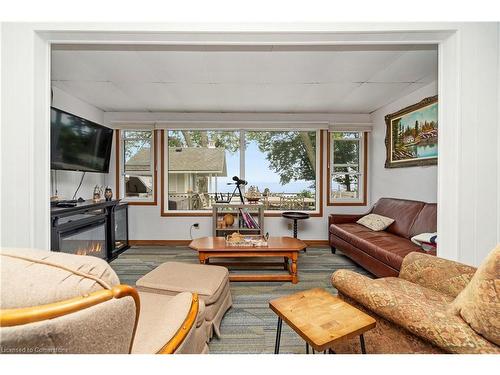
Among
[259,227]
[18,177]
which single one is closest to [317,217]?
[259,227]

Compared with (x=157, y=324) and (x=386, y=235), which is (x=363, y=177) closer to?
(x=386, y=235)

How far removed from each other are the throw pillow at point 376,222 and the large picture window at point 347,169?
0.93 m

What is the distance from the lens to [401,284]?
1.53 meters

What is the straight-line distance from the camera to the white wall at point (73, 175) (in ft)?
10.6

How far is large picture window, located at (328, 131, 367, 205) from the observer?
4.52m

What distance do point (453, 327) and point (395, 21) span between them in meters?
1.60

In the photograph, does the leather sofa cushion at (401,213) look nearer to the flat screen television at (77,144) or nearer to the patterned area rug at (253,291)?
the patterned area rug at (253,291)

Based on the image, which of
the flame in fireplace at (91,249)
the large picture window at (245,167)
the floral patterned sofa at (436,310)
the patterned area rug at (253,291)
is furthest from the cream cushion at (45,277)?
the large picture window at (245,167)

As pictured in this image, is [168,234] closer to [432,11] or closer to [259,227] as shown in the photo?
[259,227]

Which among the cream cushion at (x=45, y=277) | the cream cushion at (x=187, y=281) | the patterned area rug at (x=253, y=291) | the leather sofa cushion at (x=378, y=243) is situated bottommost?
the patterned area rug at (x=253, y=291)

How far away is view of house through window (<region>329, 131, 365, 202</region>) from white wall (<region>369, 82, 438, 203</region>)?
20 cm

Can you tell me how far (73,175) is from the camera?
3.58 metres

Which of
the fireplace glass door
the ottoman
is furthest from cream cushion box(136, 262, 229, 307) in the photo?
the fireplace glass door

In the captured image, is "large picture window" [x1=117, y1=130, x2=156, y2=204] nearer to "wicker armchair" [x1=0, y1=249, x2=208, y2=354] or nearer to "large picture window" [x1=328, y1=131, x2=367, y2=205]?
"large picture window" [x1=328, y1=131, x2=367, y2=205]
